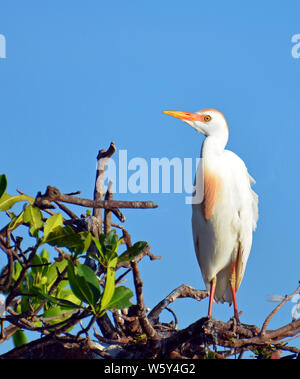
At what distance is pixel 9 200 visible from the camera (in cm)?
266

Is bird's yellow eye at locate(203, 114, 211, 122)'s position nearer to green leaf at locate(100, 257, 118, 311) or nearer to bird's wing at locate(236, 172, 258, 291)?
bird's wing at locate(236, 172, 258, 291)

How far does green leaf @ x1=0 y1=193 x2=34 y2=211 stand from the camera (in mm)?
2650

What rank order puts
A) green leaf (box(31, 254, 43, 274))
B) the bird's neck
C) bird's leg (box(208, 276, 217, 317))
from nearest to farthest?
1. green leaf (box(31, 254, 43, 274))
2. bird's leg (box(208, 276, 217, 317))
3. the bird's neck

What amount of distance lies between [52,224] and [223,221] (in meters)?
2.45

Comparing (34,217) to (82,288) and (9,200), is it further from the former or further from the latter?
(82,288)

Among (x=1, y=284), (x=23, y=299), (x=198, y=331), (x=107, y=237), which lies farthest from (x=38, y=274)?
(x=198, y=331)

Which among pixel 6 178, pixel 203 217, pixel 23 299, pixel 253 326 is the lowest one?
pixel 253 326

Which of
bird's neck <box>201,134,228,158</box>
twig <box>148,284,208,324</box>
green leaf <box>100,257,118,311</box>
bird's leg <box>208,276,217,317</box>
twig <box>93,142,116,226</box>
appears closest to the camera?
green leaf <box>100,257,118,311</box>

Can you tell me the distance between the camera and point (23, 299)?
310 cm

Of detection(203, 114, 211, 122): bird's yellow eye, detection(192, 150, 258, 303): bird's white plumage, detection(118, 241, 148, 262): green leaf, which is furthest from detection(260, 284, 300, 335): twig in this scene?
detection(203, 114, 211, 122): bird's yellow eye

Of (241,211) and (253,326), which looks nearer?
(253,326)

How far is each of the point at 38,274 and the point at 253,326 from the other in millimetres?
1500

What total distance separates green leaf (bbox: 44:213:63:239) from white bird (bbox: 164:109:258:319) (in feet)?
7.74

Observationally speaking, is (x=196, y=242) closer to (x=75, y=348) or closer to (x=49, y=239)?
(x=75, y=348)
